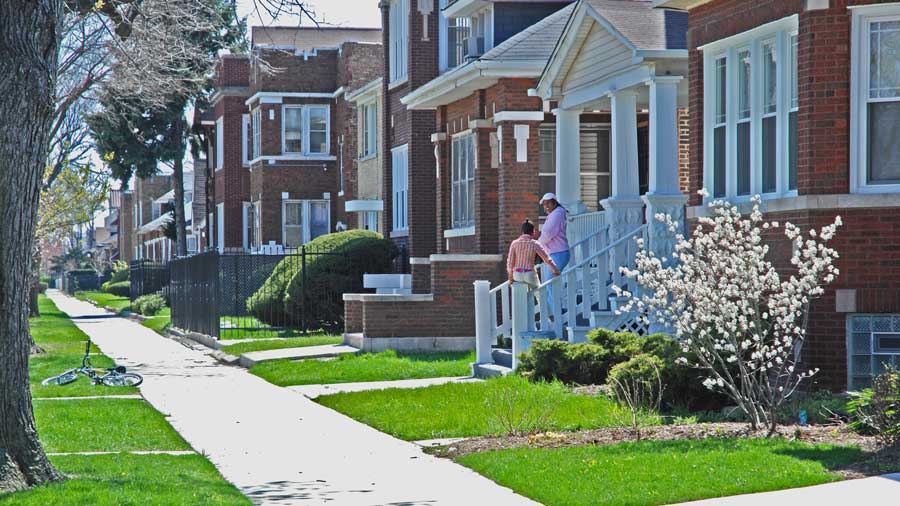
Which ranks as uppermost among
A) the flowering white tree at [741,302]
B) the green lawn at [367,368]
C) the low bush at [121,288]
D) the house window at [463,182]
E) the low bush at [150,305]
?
the house window at [463,182]

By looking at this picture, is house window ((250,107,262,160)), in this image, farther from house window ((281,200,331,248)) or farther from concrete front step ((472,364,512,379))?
concrete front step ((472,364,512,379))

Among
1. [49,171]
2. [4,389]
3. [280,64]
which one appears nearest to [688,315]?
[4,389]

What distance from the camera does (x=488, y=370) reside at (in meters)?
17.6

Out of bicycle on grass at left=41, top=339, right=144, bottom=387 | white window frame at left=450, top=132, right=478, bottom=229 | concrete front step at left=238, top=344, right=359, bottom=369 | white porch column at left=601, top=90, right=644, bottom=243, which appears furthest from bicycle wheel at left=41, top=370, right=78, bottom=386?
white window frame at left=450, top=132, right=478, bottom=229

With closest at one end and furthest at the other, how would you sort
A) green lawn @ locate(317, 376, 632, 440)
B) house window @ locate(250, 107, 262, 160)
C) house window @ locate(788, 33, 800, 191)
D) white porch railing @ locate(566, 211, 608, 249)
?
green lawn @ locate(317, 376, 632, 440)
house window @ locate(788, 33, 800, 191)
white porch railing @ locate(566, 211, 608, 249)
house window @ locate(250, 107, 262, 160)

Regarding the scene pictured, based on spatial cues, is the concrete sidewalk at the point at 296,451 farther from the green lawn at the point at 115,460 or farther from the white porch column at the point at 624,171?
the white porch column at the point at 624,171

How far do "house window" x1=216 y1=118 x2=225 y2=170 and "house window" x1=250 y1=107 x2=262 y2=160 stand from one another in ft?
12.8

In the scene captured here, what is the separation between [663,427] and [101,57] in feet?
60.0

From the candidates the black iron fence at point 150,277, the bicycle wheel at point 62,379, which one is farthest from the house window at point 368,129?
the bicycle wheel at point 62,379

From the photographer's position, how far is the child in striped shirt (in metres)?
17.8

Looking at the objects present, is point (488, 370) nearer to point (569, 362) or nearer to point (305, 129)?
point (569, 362)

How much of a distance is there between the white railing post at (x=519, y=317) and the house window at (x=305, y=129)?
1055 inches

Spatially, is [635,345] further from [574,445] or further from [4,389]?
[4,389]

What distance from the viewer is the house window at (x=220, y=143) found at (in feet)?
159
